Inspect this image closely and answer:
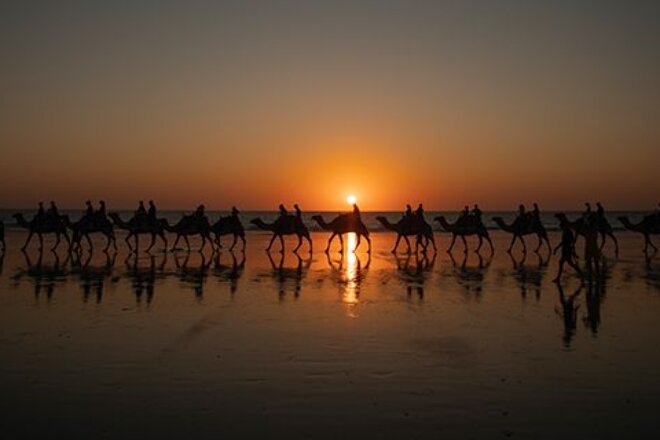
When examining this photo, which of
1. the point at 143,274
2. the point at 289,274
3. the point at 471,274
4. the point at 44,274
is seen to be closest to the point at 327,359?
the point at 289,274

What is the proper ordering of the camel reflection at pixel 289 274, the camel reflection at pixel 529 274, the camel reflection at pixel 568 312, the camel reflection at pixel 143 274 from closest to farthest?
the camel reflection at pixel 568 312, the camel reflection at pixel 143 274, the camel reflection at pixel 289 274, the camel reflection at pixel 529 274

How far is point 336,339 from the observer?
953cm

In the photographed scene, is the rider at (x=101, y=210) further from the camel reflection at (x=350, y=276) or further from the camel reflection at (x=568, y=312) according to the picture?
the camel reflection at (x=568, y=312)

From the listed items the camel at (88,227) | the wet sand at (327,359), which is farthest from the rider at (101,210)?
the wet sand at (327,359)

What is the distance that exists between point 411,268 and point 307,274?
3728 millimetres

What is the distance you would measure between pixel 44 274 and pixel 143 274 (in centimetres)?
250

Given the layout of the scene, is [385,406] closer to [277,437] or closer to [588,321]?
[277,437]

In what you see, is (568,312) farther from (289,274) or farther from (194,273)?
(194,273)

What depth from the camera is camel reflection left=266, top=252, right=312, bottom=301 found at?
15.2 metres

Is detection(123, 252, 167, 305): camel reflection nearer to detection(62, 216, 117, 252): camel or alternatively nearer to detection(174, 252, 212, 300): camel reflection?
detection(174, 252, 212, 300): camel reflection

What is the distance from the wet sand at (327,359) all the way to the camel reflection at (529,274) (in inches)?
10.4

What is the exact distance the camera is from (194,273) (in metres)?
18.9

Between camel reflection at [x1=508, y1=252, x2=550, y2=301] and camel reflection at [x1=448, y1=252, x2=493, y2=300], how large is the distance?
863mm

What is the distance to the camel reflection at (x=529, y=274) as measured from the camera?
15.5m
